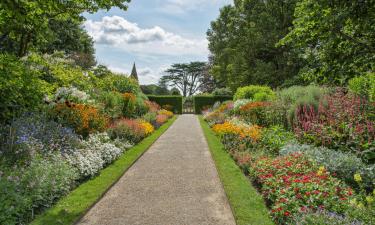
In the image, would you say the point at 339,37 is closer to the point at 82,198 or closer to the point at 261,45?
the point at 82,198

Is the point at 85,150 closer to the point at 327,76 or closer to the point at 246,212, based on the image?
the point at 246,212

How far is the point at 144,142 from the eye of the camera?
428 inches

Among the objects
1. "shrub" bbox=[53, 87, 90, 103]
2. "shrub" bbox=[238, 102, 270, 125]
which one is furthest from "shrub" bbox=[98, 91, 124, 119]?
"shrub" bbox=[238, 102, 270, 125]

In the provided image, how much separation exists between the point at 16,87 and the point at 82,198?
3610mm

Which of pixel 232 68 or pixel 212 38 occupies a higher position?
pixel 212 38

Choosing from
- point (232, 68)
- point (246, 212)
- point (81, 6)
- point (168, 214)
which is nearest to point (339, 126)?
point (246, 212)

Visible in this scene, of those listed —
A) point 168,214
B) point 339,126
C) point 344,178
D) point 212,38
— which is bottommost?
point 168,214

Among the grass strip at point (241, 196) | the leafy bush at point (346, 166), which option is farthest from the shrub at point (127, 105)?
the leafy bush at point (346, 166)

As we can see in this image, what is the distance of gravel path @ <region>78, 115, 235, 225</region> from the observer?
4.31m

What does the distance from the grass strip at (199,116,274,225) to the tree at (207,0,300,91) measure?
1663 centimetres

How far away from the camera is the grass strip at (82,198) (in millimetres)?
4203

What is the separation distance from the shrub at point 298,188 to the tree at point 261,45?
17.5 metres

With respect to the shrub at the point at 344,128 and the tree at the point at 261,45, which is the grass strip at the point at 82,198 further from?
the tree at the point at 261,45

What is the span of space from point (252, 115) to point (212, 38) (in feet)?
69.8
